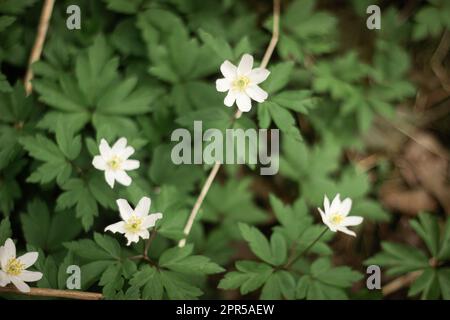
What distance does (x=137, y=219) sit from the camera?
1764 mm

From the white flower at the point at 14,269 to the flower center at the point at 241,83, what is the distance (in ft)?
3.52

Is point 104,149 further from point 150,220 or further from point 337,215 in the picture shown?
point 337,215

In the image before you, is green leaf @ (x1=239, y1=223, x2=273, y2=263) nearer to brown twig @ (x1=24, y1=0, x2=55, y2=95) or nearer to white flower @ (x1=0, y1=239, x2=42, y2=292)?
white flower @ (x1=0, y1=239, x2=42, y2=292)

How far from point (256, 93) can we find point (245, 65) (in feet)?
0.41

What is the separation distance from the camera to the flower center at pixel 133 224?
1751 mm

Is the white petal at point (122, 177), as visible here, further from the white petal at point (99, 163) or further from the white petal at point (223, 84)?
the white petal at point (223, 84)

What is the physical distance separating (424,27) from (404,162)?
95cm

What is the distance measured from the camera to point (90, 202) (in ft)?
6.30

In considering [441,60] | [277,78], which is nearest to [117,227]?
[277,78]

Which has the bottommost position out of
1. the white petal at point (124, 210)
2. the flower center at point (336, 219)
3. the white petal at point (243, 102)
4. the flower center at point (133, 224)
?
the flower center at point (133, 224)

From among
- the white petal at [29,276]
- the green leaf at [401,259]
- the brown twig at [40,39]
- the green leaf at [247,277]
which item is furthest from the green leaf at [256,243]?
the brown twig at [40,39]

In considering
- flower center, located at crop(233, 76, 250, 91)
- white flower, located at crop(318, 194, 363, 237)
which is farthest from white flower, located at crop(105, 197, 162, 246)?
white flower, located at crop(318, 194, 363, 237)

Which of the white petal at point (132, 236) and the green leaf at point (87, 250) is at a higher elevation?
the white petal at point (132, 236)
